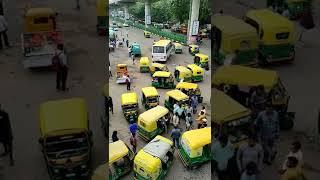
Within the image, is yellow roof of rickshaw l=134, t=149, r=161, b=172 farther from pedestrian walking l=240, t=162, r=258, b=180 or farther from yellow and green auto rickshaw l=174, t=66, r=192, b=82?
yellow and green auto rickshaw l=174, t=66, r=192, b=82

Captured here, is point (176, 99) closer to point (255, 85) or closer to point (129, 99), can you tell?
point (129, 99)

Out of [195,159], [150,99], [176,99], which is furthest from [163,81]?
[195,159]

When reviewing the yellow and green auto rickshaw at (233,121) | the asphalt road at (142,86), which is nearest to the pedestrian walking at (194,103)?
the asphalt road at (142,86)

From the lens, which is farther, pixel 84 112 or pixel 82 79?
pixel 82 79

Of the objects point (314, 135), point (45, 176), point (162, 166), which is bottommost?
point (162, 166)

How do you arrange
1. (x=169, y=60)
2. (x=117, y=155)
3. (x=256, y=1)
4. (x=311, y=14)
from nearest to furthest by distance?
(x=117, y=155)
(x=311, y=14)
(x=256, y=1)
(x=169, y=60)

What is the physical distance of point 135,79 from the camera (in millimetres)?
23953

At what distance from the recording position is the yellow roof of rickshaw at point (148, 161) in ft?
40.6

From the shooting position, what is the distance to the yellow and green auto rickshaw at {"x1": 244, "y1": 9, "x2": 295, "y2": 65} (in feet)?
50.6

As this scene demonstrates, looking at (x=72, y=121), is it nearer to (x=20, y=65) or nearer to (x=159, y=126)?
(x=159, y=126)

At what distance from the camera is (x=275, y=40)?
1556 cm

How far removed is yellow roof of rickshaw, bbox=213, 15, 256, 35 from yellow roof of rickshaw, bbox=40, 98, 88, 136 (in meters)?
7.09

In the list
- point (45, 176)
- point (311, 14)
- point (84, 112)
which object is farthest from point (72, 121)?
point (311, 14)

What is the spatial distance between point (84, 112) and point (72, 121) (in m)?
0.47
